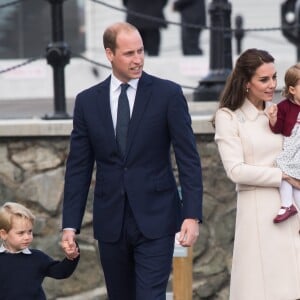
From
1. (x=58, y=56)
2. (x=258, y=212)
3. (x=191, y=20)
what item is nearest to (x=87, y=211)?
(x=58, y=56)

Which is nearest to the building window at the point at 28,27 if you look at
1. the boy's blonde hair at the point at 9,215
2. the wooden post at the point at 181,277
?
the wooden post at the point at 181,277

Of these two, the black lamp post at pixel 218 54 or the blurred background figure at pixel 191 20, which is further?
the blurred background figure at pixel 191 20

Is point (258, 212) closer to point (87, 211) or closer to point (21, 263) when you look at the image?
point (21, 263)

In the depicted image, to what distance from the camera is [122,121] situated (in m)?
5.83

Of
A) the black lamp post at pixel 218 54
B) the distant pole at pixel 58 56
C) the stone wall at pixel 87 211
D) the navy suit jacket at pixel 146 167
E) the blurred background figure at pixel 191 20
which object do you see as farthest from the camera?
the blurred background figure at pixel 191 20

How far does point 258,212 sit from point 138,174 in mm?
730

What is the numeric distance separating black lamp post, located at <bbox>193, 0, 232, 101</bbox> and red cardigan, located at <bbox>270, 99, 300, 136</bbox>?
2.93 meters

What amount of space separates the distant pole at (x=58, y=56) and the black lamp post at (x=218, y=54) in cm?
119

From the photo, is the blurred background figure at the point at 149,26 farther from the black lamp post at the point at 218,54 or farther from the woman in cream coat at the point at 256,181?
the woman in cream coat at the point at 256,181

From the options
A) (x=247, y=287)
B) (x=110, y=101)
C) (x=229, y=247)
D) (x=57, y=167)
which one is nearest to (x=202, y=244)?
(x=229, y=247)

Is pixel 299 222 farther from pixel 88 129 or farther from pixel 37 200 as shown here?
pixel 37 200

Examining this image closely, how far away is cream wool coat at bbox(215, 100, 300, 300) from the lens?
240 inches

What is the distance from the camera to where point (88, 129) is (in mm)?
5926

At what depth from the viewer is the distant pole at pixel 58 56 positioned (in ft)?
27.4
